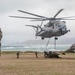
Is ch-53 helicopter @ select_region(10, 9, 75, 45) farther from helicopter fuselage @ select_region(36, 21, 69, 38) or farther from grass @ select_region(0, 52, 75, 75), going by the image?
grass @ select_region(0, 52, 75, 75)

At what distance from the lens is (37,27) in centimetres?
6919

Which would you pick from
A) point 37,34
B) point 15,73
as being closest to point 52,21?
point 37,34

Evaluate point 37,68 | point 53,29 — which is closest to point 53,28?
point 53,29

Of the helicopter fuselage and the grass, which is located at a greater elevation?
the helicopter fuselage

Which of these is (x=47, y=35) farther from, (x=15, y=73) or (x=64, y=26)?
(x=15, y=73)

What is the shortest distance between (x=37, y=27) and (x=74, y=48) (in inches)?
421

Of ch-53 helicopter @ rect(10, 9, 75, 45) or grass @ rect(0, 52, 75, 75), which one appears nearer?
grass @ rect(0, 52, 75, 75)

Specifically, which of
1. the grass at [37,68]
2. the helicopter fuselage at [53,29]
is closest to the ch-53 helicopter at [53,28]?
the helicopter fuselage at [53,29]

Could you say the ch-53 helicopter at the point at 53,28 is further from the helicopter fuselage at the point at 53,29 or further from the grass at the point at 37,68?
the grass at the point at 37,68

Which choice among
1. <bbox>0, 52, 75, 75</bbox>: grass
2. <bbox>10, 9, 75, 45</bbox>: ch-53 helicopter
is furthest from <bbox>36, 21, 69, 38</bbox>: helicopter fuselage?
<bbox>0, 52, 75, 75</bbox>: grass

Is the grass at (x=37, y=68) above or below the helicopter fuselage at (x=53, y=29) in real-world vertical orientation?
below

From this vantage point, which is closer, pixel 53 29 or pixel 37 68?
pixel 37 68

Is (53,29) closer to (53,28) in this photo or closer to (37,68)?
(53,28)

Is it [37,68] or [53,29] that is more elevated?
[53,29]
